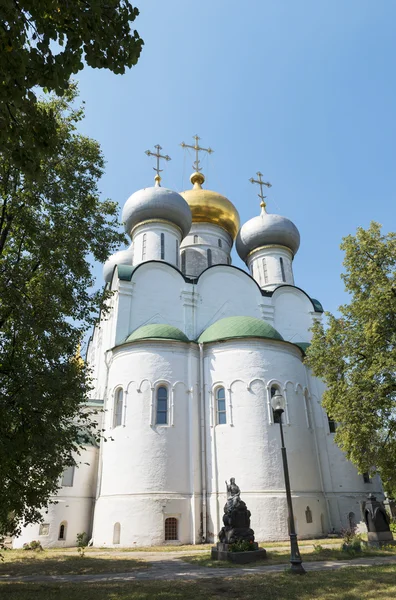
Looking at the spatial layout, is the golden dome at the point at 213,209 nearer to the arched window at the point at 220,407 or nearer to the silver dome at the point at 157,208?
the silver dome at the point at 157,208

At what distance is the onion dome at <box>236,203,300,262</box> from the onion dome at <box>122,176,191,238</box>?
14.1ft

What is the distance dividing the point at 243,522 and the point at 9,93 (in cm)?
987

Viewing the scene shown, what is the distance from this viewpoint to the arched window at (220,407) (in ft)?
51.2

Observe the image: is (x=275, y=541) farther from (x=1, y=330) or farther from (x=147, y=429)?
(x=1, y=330)

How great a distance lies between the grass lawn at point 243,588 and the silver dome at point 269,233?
1925cm

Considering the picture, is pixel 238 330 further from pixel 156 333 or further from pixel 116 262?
pixel 116 262

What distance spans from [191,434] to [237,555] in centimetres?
641

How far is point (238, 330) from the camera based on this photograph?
16.5 meters

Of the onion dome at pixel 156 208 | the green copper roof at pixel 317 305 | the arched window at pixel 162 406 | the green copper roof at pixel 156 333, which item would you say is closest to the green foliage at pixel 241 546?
the arched window at pixel 162 406

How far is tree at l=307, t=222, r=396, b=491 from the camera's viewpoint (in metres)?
11.6

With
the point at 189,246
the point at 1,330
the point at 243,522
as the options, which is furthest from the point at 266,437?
the point at 189,246

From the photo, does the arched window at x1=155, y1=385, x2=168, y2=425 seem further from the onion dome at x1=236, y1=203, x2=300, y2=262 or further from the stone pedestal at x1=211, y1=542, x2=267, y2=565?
the onion dome at x1=236, y1=203, x2=300, y2=262

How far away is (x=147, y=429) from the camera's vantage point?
49.1 feet

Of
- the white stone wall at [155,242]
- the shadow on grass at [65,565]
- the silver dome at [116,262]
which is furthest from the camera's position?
the silver dome at [116,262]
